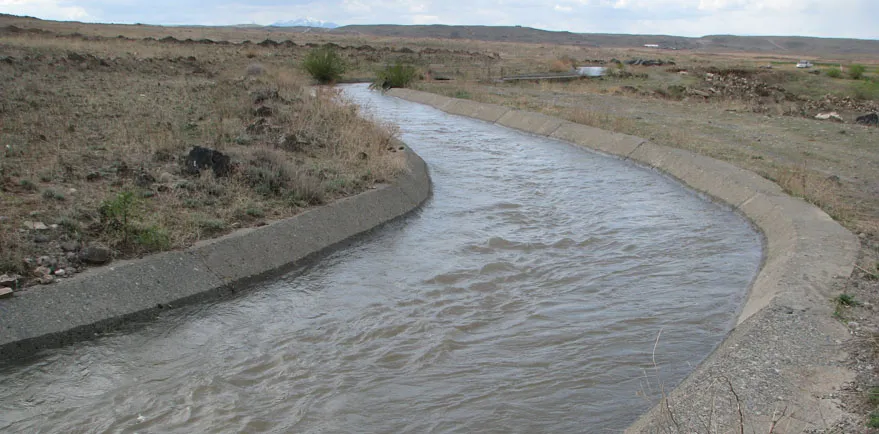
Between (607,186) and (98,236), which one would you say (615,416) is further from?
(607,186)

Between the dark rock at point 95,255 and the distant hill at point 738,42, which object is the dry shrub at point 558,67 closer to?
the dark rock at point 95,255

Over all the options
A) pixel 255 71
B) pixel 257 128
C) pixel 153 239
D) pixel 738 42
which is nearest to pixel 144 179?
pixel 153 239

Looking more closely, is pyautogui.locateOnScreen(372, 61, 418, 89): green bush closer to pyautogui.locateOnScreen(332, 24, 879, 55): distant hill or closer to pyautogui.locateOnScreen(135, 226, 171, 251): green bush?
pyautogui.locateOnScreen(135, 226, 171, 251): green bush

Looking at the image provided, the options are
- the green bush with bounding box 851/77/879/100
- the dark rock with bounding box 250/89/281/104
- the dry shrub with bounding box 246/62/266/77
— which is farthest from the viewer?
the green bush with bounding box 851/77/879/100

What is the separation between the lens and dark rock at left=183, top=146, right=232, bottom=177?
11086mm

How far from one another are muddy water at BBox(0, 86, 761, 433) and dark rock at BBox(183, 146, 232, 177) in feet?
7.95

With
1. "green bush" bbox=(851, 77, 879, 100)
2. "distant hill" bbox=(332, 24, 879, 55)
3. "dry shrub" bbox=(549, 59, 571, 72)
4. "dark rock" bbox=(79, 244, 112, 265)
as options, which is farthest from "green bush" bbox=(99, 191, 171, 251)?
"distant hill" bbox=(332, 24, 879, 55)

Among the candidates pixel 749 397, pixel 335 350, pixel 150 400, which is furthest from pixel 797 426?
pixel 150 400

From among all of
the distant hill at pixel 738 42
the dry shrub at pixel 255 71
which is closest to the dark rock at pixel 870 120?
the dry shrub at pixel 255 71

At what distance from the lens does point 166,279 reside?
8133 millimetres

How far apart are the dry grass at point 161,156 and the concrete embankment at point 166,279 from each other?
33 centimetres

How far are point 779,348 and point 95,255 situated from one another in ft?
22.4

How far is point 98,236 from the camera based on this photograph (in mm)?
8500

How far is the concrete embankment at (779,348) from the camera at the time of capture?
16.8 feet
